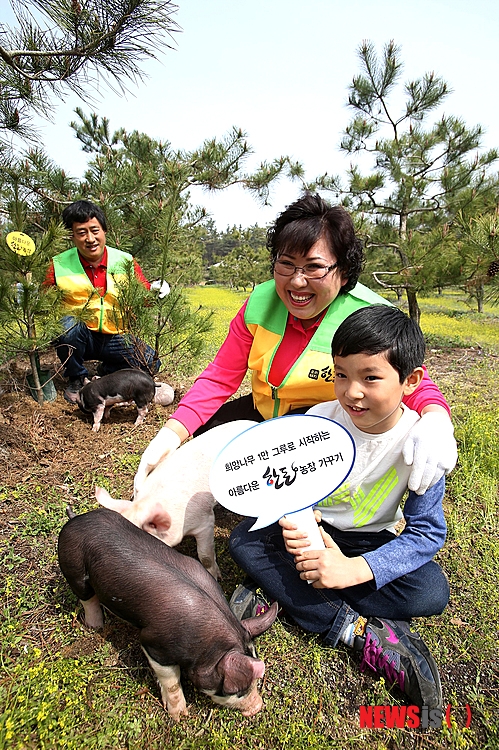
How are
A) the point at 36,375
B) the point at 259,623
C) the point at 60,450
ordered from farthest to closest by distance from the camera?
the point at 36,375 < the point at 60,450 < the point at 259,623

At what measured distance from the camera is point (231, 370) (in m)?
2.60

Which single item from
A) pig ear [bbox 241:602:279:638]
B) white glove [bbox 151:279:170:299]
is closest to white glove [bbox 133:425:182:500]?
pig ear [bbox 241:602:279:638]

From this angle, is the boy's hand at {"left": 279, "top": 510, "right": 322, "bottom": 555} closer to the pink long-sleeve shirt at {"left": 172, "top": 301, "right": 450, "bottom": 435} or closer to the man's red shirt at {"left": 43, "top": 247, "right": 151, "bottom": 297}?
the pink long-sleeve shirt at {"left": 172, "top": 301, "right": 450, "bottom": 435}

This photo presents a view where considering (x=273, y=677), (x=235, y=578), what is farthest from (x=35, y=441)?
(x=273, y=677)

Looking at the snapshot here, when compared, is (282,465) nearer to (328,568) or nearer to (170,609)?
(328,568)

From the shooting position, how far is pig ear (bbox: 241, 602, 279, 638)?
1.74 metres

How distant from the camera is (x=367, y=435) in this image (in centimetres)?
186

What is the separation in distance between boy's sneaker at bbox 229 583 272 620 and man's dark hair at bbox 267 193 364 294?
Answer: 1668 millimetres

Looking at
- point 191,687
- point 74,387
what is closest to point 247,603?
point 191,687

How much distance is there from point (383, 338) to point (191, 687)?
166cm

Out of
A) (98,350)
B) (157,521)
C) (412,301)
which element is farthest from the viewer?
(412,301)

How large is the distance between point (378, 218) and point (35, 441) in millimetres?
8721

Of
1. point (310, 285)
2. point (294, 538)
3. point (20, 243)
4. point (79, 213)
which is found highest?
point (79, 213)

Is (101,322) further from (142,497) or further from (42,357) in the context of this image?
(142,497)
